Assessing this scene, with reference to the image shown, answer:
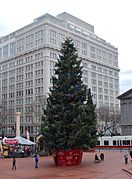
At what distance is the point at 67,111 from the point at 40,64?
70.6 m

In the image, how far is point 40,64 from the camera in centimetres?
10112

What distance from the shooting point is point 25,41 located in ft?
355

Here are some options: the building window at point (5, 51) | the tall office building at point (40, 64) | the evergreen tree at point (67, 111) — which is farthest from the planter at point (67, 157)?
the building window at point (5, 51)

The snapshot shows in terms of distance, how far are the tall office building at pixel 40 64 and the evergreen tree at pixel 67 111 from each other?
50100 mm

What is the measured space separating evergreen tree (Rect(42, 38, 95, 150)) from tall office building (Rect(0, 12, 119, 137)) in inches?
1972

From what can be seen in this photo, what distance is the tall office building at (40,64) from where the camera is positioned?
99438 millimetres

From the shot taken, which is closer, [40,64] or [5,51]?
[40,64]

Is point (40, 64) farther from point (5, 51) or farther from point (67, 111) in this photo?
point (67, 111)

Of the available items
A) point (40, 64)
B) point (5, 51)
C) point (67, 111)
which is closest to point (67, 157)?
point (67, 111)

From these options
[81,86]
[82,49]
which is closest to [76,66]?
[81,86]

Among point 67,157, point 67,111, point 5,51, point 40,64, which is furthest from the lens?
point 5,51

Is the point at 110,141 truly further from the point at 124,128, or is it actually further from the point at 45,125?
the point at 45,125

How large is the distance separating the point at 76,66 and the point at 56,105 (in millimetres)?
5411

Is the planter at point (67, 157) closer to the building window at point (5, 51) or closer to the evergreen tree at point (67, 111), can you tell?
the evergreen tree at point (67, 111)
